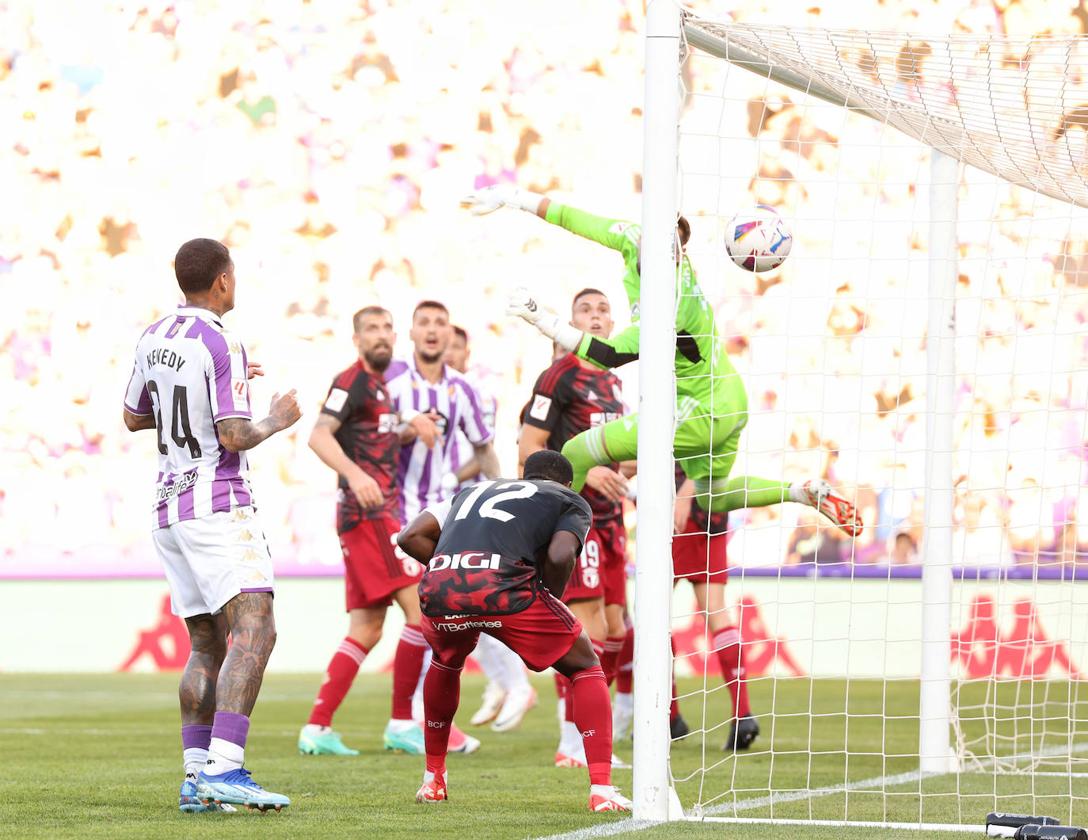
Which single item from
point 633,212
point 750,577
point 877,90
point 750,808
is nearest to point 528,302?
point 877,90

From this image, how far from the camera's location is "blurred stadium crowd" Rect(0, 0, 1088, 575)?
14.8m

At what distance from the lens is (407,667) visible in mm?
6801

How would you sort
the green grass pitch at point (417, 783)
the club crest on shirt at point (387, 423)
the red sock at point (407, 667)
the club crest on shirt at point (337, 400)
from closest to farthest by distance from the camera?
1. the green grass pitch at point (417, 783)
2. the red sock at point (407, 667)
3. the club crest on shirt at point (337, 400)
4. the club crest on shirt at point (387, 423)

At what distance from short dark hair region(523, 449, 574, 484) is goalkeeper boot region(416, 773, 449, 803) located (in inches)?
40.6

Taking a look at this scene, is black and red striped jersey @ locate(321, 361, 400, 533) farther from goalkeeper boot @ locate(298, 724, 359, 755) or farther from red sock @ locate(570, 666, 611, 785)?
red sock @ locate(570, 666, 611, 785)

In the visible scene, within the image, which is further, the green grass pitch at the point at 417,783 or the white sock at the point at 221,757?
the white sock at the point at 221,757

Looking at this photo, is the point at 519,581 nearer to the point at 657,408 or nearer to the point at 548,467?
the point at 548,467

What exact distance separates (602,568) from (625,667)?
93 centimetres

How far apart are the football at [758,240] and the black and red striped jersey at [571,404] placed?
1617 millimetres

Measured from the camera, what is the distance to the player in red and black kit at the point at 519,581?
15.6 ft

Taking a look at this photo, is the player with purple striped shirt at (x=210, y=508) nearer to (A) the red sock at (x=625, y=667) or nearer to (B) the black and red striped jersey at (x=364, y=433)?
(B) the black and red striped jersey at (x=364, y=433)

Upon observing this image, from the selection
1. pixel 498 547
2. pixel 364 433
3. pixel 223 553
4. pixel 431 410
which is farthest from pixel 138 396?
pixel 431 410

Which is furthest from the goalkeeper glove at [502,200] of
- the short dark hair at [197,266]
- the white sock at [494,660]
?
the white sock at [494,660]

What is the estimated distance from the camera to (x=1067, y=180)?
19.3ft
